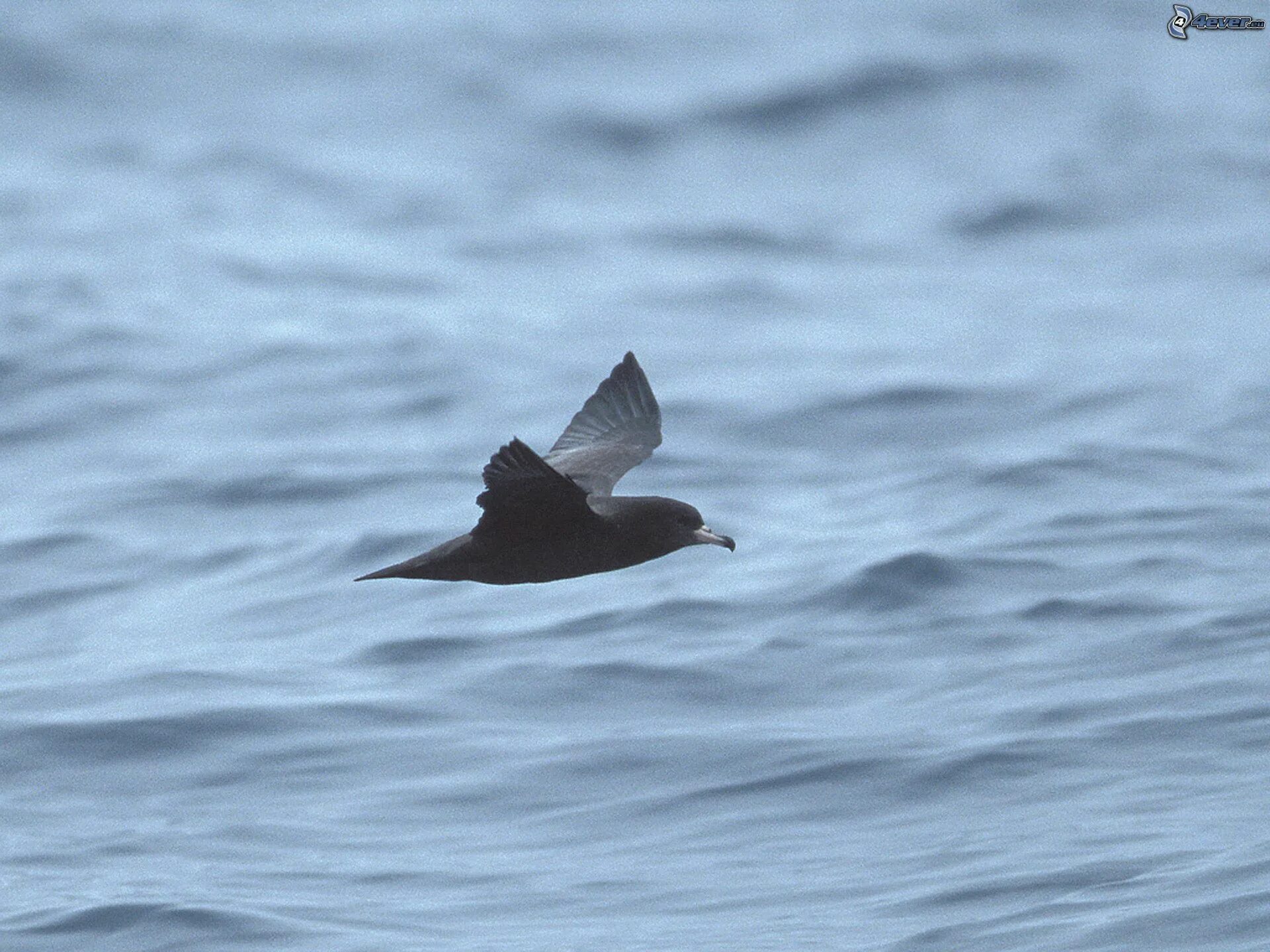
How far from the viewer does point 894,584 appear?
18.1m

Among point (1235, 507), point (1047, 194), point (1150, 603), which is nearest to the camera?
point (1150, 603)

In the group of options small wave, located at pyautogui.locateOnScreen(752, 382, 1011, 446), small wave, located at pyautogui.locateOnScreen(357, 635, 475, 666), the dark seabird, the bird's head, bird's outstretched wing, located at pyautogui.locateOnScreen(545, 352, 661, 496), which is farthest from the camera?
small wave, located at pyautogui.locateOnScreen(752, 382, 1011, 446)

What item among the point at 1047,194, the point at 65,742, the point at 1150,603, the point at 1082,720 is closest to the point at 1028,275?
the point at 1047,194

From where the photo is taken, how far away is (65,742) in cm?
1595

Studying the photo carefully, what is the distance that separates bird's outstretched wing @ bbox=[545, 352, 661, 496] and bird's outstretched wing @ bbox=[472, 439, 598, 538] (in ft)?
5.46

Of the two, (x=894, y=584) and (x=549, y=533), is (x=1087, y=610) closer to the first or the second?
(x=894, y=584)

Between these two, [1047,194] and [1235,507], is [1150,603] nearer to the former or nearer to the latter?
[1235,507]

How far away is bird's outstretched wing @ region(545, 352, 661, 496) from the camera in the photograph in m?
10.8

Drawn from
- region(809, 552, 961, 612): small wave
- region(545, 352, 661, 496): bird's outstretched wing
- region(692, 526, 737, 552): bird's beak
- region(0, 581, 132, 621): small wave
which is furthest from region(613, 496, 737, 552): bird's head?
region(0, 581, 132, 621): small wave

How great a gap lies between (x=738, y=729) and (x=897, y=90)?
20.7 m

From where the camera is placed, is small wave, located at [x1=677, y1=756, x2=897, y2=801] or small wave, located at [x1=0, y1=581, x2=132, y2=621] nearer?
small wave, located at [x1=677, y1=756, x2=897, y2=801]

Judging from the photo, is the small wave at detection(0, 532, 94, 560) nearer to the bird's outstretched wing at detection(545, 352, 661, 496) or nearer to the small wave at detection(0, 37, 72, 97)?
the bird's outstretched wing at detection(545, 352, 661, 496)

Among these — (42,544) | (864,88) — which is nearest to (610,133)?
(864,88)

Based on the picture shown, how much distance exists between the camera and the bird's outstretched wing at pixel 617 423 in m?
10.8
